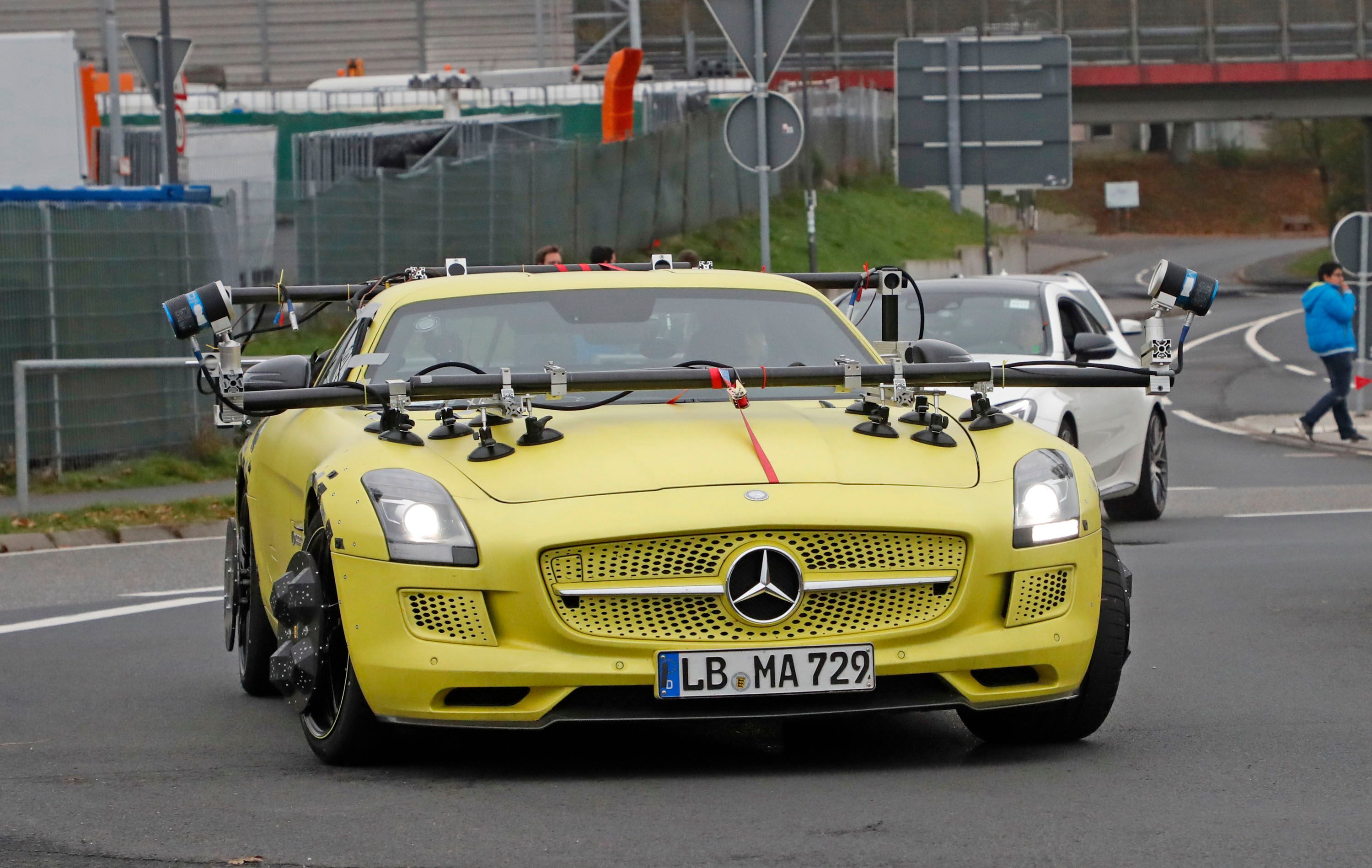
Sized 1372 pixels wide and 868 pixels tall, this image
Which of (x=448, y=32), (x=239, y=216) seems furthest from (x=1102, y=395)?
(x=448, y=32)

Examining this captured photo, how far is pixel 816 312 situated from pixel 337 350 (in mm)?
1823

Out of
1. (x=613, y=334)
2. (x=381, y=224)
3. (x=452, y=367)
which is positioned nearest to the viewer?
(x=452, y=367)

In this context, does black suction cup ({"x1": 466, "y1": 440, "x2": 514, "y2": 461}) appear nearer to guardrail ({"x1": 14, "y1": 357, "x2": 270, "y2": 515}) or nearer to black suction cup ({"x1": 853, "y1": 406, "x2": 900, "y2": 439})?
black suction cup ({"x1": 853, "y1": 406, "x2": 900, "y2": 439})

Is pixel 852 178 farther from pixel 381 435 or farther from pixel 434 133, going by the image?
pixel 381 435

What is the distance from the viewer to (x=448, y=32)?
254 feet

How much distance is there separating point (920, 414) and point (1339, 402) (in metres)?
17.4

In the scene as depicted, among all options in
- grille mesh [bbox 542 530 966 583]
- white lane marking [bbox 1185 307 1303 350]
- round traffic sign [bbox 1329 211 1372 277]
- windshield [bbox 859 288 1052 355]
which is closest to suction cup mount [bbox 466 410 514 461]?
A: grille mesh [bbox 542 530 966 583]

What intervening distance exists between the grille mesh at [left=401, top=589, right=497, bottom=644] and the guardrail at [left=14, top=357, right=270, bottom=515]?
30.5 feet

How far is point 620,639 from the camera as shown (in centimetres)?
578

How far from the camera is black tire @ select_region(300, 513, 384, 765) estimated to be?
599 centimetres

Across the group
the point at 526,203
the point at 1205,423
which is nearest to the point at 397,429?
the point at 1205,423

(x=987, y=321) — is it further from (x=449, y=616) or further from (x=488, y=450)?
(x=449, y=616)

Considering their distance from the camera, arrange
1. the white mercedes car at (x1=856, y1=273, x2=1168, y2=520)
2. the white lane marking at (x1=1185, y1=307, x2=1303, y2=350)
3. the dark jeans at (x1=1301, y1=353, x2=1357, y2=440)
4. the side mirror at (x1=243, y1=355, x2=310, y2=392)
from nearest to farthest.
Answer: the side mirror at (x1=243, y1=355, x2=310, y2=392)
the white mercedes car at (x1=856, y1=273, x2=1168, y2=520)
the dark jeans at (x1=1301, y1=353, x2=1357, y2=440)
the white lane marking at (x1=1185, y1=307, x2=1303, y2=350)

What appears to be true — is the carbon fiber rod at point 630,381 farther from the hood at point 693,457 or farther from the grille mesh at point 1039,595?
the grille mesh at point 1039,595
